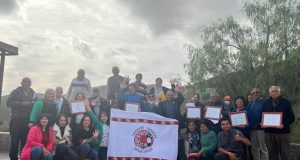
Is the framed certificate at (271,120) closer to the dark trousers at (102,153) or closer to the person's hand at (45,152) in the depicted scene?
the dark trousers at (102,153)

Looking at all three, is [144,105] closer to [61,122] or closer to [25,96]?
[61,122]

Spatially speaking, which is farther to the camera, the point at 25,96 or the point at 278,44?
the point at 278,44

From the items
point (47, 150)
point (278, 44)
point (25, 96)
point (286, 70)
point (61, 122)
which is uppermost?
point (278, 44)

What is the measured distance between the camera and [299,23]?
21438 mm

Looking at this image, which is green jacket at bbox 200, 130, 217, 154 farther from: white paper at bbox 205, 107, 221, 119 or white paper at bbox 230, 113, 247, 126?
white paper at bbox 205, 107, 221, 119

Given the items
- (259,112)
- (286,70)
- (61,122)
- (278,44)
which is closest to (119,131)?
(61,122)

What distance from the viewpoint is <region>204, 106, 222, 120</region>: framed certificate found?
31.4 feet

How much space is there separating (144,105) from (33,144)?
10.5 feet

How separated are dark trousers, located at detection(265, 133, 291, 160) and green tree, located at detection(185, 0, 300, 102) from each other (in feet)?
36.7

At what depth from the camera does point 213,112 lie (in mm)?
9680

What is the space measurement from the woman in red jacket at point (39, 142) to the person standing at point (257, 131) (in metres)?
4.64

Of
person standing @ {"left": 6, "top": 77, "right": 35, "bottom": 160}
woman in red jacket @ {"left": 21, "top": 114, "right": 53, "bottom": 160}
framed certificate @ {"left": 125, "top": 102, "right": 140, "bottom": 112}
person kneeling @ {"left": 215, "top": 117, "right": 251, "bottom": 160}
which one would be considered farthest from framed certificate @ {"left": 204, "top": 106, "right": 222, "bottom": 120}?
person standing @ {"left": 6, "top": 77, "right": 35, "bottom": 160}

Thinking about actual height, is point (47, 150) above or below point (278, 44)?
below

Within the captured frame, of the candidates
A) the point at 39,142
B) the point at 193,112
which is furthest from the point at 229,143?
the point at 39,142
